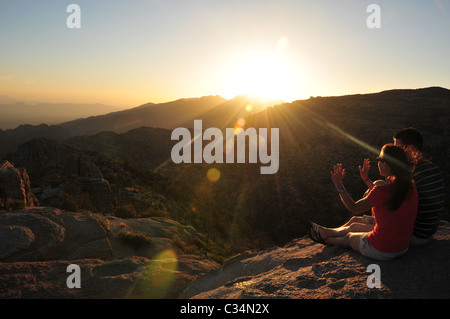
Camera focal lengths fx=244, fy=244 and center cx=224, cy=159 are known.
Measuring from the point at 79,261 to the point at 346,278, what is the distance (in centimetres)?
487

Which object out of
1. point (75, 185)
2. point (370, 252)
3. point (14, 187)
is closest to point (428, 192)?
point (370, 252)

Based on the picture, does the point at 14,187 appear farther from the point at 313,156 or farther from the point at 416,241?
the point at 313,156

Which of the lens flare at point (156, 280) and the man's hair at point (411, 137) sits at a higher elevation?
the man's hair at point (411, 137)

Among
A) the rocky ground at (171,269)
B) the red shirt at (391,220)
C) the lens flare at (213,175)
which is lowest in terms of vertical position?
the lens flare at (213,175)

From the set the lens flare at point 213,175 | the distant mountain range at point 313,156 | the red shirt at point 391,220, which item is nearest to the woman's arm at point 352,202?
the red shirt at point 391,220

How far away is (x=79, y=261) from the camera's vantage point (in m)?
4.88

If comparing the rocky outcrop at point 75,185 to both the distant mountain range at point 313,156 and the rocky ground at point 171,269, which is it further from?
the distant mountain range at point 313,156

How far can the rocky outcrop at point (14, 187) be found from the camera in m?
5.93

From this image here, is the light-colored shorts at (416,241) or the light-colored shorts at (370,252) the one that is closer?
the light-colored shorts at (370,252)

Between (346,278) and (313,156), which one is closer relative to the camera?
(346,278)

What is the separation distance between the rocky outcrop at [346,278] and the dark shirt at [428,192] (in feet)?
1.82

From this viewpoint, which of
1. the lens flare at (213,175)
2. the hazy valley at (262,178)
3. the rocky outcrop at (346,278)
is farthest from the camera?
the lens flare at (213,175)

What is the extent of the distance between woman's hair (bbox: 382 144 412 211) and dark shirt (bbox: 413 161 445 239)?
561 mm
